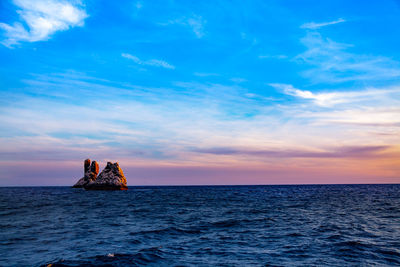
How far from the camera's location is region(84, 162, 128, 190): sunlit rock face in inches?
4710

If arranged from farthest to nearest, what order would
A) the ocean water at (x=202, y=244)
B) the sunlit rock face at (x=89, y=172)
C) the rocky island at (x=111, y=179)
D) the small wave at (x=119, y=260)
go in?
the sunlit rock face at (x=89, y=172) < the rocky island at (x=111, y=179) < the ocean water at (x=202, y=244) < the small wave at (x=119, y=260)

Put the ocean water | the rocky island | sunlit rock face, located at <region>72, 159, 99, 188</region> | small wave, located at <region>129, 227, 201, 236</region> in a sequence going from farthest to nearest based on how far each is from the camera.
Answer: sunlit rock face, located at <region>72, 159, 99, 188</region>, the rocky island, small wave, located at <region>129, 227, 201, 236</region>, the ocean water

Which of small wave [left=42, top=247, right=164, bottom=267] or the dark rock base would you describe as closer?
small wave [left=42, top=247, right=164, bottom=267]

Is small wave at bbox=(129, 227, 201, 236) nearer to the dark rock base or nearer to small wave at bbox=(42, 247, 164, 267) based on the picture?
small wave at bbox=(42, 247, 164, 267)

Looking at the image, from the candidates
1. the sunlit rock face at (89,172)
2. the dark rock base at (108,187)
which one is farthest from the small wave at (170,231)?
the sunlit rock face at (89,172)

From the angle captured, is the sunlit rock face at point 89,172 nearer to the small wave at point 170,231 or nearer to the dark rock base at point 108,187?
the dark rock base at point 108,187

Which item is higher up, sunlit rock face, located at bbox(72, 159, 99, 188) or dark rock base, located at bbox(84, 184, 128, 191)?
sunlit rock face, located at bbox(72, 159, 99, 188)

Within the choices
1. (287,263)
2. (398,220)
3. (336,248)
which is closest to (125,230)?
(287,263)

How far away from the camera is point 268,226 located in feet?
85.7

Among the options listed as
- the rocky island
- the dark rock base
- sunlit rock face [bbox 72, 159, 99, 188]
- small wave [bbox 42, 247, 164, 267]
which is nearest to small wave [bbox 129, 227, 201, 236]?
small wave [bbox 42, 247, 164, 267]

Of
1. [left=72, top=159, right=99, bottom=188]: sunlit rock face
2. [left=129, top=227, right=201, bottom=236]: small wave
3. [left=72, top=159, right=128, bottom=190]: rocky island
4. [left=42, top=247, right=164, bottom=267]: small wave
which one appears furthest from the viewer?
[left=72, top=159, right=99, bottom=188]: sunlit rock face

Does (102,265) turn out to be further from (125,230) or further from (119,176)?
(119,176)

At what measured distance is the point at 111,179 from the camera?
393 ft

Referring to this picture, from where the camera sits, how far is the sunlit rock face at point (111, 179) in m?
120
